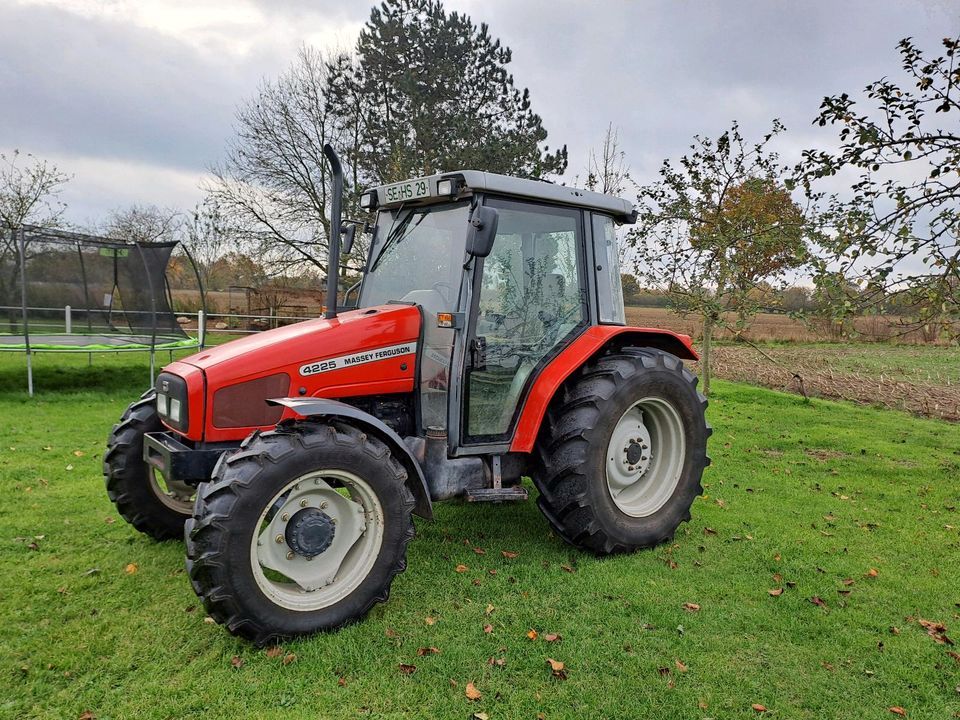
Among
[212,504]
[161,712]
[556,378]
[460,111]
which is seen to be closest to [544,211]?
[556,378]

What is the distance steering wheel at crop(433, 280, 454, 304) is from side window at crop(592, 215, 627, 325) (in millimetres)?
1052

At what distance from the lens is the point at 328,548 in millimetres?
3029

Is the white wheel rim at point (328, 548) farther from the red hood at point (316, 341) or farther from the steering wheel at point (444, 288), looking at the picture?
the steering wheel at point (444, 288)

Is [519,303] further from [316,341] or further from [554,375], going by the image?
[316,341]

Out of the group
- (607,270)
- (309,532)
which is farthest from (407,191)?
(309,532)

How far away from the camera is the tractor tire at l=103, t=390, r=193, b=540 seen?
12.2 feet

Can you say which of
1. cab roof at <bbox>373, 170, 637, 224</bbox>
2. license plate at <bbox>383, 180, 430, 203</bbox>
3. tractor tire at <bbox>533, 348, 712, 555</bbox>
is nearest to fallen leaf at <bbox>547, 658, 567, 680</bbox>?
tractor tire at <bbox>533, 348, 712, 555</bbox>

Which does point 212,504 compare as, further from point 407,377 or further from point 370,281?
point 370,281

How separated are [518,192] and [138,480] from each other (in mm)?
2737

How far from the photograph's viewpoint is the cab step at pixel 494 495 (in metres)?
3.60

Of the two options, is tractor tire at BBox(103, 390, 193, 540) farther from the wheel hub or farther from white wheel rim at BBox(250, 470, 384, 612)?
the wheel hub

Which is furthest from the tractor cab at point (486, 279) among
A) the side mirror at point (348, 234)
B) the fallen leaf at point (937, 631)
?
the fallen leaf at point (937, 631)

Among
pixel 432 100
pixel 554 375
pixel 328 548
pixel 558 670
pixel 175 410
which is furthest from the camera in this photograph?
pixel 432 100

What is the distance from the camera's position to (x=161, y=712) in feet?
7.94
